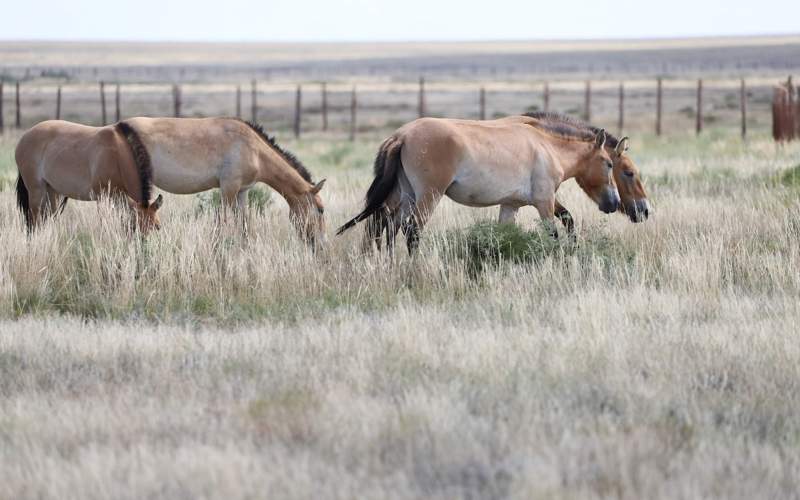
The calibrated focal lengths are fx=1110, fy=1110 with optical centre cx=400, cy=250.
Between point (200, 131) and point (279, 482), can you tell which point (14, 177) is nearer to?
point (200, 131)

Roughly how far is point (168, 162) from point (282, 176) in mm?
1083

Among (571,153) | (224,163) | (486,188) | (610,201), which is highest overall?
(571,153)

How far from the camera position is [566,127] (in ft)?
35.3

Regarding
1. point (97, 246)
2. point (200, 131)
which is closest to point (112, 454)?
point (97, 246)

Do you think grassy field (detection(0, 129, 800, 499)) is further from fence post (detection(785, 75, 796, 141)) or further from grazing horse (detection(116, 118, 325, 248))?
fence post (detection(785, 75, 796, 141))

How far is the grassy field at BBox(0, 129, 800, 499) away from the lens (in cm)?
469

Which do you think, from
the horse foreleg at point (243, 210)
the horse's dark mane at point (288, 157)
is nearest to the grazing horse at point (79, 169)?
the horse foreleg at point (243, 210)

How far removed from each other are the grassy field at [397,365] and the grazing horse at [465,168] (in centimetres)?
42

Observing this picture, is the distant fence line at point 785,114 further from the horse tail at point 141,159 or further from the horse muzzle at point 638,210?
the horse tail at point 141,159

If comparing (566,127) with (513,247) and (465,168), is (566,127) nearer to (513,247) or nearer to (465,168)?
(465,168)

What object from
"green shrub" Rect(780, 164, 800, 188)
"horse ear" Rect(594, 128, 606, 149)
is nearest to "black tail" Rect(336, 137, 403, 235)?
"horse ear" Rect(594, 128, 606, 149)

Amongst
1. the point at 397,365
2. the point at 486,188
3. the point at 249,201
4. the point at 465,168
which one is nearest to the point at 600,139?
the point at 486,188

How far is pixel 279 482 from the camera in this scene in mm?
4598

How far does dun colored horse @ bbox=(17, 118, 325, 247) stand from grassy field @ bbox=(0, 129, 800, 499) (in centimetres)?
40
